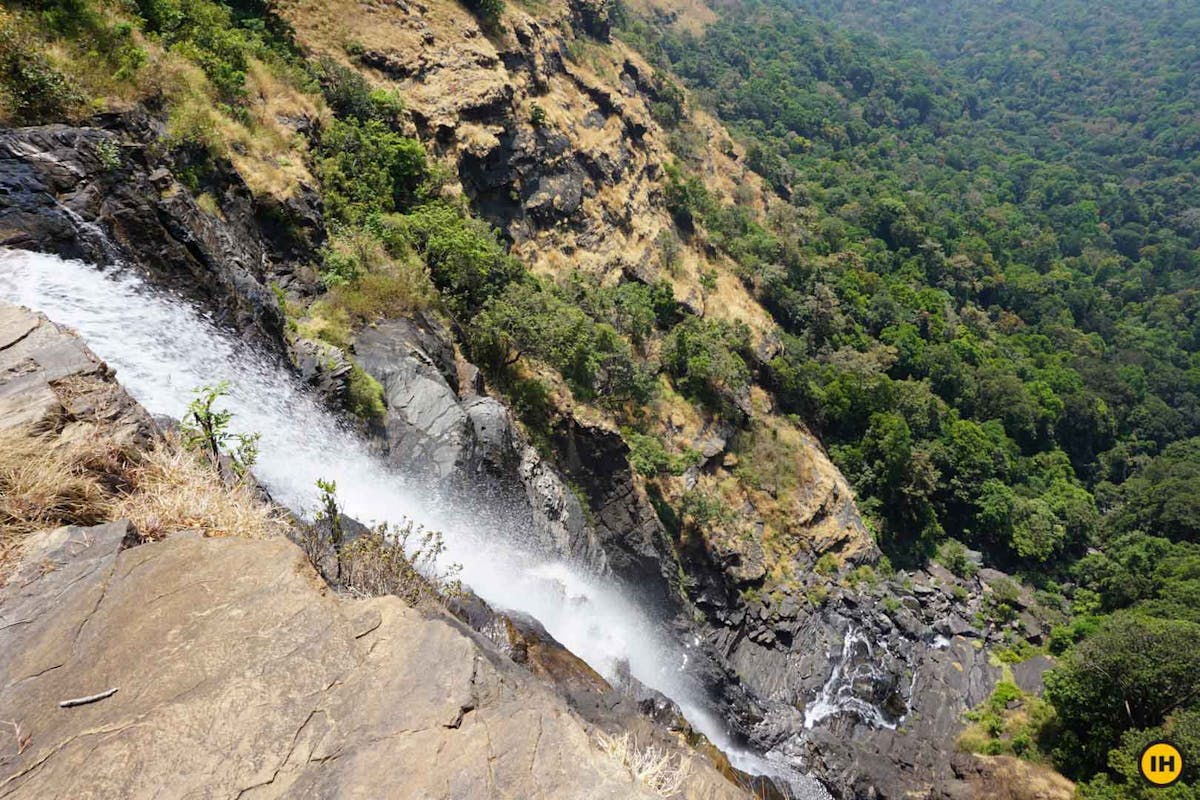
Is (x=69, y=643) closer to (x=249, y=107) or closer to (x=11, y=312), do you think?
(x=11, y=312)

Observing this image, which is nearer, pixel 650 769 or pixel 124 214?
pixel 650 769

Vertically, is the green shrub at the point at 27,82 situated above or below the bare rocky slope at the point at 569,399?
above

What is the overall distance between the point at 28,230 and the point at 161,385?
3.14 m

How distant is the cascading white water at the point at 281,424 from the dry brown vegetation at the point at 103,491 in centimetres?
382

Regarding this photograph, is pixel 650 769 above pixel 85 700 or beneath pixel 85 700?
above

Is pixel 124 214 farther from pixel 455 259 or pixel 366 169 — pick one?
pixel 366 169

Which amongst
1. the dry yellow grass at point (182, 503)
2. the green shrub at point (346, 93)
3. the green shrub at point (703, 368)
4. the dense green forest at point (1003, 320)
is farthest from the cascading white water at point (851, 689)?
the green shrub at point (346, 93)

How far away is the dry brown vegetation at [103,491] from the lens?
4.93 m

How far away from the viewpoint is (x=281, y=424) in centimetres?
1145

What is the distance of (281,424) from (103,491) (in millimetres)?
6254

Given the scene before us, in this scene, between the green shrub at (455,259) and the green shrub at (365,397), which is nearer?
the green shrub at (365,397)

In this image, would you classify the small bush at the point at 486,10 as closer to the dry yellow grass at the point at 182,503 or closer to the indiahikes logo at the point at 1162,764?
the dry yellow grass at the point at 182,503

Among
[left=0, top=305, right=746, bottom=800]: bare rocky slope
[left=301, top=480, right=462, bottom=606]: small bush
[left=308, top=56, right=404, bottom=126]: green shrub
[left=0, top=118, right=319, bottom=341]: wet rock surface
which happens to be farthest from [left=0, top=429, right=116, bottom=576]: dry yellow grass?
[left=308, top=56, right=404, bottom=126]: green shrub

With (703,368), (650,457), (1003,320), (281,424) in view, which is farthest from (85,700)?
(1003,320)
